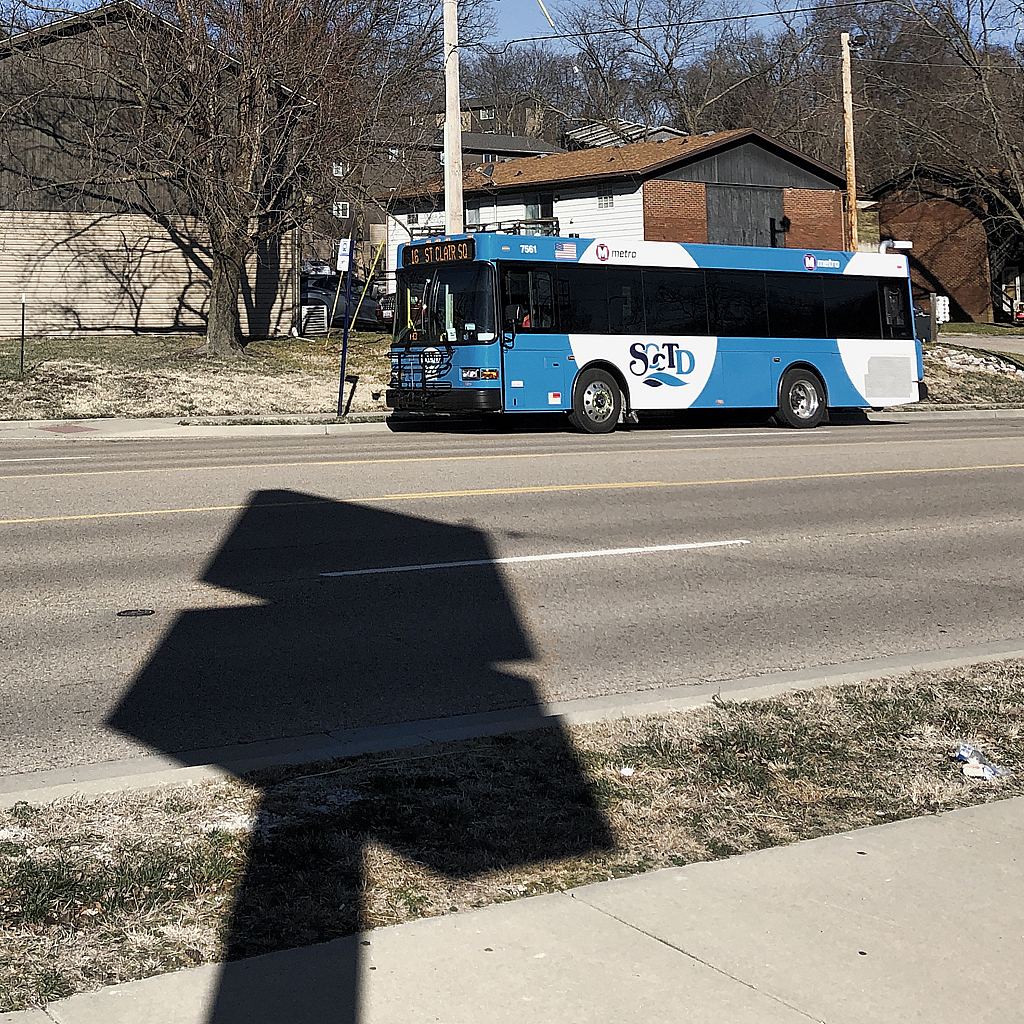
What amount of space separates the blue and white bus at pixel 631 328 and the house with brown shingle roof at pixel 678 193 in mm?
19798

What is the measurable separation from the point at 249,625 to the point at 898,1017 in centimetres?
525

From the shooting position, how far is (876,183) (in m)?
57.3

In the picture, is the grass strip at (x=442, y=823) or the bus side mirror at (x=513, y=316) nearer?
the grass strip at (x=442, y=823)

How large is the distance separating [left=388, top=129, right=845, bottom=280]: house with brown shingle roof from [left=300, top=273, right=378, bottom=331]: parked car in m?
3.41

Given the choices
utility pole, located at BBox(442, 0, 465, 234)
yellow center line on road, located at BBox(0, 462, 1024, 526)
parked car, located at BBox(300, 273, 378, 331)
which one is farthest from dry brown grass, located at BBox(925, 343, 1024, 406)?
parked car, located at BBox(300, 273, 378, 331)

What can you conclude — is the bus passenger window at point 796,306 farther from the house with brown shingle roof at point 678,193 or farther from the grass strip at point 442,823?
the house with brown shingle roof at point 678,193

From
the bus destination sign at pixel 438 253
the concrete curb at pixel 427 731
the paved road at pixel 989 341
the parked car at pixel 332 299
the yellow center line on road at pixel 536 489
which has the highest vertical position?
the parked car at pixel 332 299

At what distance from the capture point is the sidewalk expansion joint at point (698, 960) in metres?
3.44

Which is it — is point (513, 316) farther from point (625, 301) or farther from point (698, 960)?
point (698, 960)

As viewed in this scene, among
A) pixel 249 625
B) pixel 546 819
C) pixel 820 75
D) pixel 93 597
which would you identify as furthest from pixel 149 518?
pixel 820 75

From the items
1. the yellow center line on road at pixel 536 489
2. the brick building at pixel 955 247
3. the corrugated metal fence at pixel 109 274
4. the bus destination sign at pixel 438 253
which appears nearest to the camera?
the yellow center line on road at pixel 536 489

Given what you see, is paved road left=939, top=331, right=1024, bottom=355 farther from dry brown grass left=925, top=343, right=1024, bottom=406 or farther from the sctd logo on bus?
the sctd logo on bus

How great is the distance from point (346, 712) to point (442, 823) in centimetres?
163

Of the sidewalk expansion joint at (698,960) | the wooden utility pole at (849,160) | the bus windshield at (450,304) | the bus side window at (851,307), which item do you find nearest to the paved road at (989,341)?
the wooden utility pole at (849,160)
